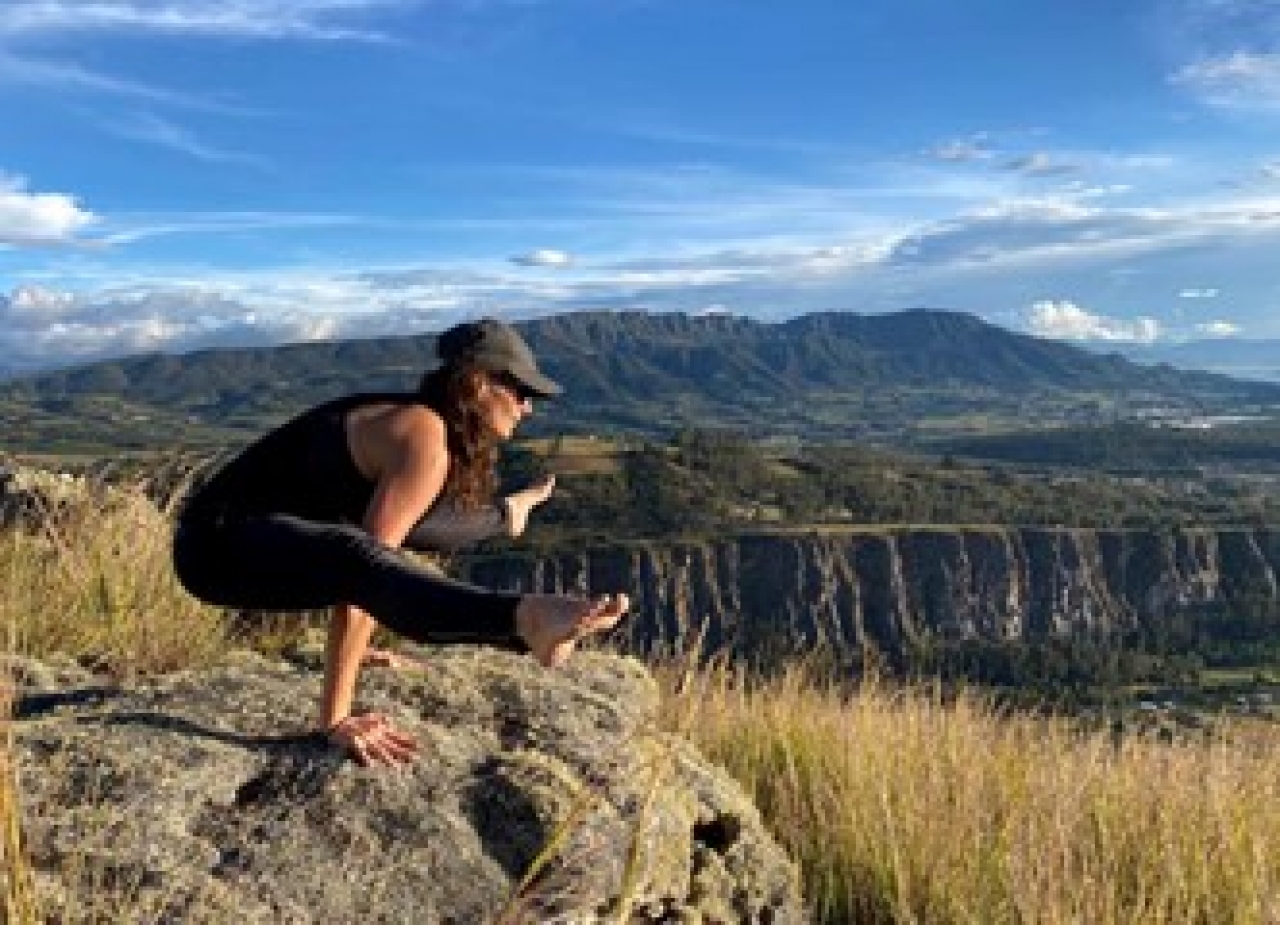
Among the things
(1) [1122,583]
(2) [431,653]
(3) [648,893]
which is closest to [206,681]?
(2) [431,653]

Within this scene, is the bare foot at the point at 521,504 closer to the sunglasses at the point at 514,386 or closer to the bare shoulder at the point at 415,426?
the sunglasses at the point at 514,386

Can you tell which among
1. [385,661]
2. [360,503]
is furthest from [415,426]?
[385,661]

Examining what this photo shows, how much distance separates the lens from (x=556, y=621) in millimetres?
3625

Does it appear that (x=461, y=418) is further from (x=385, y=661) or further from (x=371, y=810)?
(x=371, y=810)

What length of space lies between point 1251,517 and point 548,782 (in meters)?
179

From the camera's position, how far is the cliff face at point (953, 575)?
451 ft

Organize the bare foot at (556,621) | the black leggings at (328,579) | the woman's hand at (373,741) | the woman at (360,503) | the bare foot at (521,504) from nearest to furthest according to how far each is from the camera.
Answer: the bare foot at (556,621)
the black leggings at (328,579)
the woman's hand at (373,741)
the woman at (360,503)
the bare foot at (521,504)

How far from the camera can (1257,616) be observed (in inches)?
5359

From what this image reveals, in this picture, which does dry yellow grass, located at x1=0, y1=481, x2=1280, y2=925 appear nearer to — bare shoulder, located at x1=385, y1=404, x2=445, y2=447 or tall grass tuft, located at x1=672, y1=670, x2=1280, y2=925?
tall grass tuft, located at x1=672, y1=670, x2=1280, y2=925

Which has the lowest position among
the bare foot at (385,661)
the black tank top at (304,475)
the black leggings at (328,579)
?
the bare foot at (385,661)

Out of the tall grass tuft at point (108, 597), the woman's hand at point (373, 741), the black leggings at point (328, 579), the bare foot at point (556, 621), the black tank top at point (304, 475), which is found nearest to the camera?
the bare foot at point (556, 621)

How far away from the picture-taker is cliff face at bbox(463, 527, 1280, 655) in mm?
137375

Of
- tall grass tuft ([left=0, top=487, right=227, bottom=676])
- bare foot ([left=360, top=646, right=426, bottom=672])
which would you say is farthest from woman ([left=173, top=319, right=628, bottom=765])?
tall grass tuft ([left=0, top=487, right=227, bottom=676])

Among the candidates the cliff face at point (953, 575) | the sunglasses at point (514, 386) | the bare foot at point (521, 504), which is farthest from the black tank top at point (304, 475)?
the cliff face at point (953, 575)
